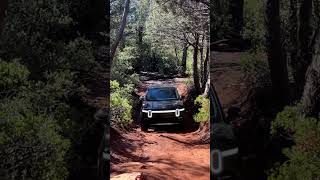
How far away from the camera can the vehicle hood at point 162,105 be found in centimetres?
628

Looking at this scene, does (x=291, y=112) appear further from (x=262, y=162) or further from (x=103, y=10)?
(x=103, y=10)

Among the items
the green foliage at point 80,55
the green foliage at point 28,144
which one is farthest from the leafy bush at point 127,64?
the green foliage at point 28,144

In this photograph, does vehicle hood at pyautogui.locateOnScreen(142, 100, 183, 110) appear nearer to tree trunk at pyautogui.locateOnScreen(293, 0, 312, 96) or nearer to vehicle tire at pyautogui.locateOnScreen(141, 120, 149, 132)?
vehicle tire at pyautogui.locateOnScreen(141, 120, 149, 132)

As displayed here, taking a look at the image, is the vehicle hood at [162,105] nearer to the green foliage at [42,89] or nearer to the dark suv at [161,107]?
the dark suv at [161,107]

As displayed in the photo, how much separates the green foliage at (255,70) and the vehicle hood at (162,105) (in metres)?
1.83

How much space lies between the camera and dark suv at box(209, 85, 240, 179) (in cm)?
463

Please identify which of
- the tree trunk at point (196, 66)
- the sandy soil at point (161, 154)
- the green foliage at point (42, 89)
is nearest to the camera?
the green foliage at point (42, 89)

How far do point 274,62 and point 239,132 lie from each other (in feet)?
2.82

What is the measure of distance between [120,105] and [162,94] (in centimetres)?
91

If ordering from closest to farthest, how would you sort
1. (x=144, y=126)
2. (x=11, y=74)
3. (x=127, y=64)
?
(x=11, y=74), (x=144, y=126), (x=127, y=64)

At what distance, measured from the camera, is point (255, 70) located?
465cm

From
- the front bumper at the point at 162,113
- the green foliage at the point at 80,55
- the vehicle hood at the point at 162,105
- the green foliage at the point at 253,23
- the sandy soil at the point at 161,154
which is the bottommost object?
the sandy soil at the point at 161,154

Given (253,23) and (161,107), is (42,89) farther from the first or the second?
(253,23)

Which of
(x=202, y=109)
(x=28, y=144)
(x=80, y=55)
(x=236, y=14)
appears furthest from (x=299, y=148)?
(x=28, y=144)
